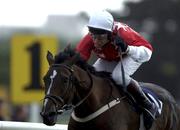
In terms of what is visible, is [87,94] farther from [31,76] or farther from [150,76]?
[150,76]

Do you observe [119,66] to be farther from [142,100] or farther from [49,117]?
[49,117]

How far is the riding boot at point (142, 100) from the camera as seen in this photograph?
327 inches

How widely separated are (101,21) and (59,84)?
2.85 ft

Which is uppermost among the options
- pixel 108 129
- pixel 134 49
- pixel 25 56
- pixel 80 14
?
pixel 134 49

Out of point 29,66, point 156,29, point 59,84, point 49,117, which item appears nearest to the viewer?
point 49,117

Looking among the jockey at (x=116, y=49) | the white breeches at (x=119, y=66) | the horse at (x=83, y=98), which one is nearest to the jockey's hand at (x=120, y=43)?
the jockey at (x=116, y=49)

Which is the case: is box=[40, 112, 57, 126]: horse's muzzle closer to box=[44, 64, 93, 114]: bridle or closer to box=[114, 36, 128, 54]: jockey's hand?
box=[44, 64, 93, 114]: bridle

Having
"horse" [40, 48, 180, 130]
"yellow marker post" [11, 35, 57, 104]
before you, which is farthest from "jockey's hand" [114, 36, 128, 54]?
"yellow marker post" [11, 35, 57, 104]

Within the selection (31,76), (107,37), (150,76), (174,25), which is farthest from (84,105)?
(174,25)

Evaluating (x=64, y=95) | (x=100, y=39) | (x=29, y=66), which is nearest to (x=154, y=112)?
(x=100, y=39)

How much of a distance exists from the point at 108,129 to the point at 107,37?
0.86 metres

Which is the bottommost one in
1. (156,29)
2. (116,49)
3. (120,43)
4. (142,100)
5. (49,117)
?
(156,29)

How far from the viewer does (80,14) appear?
49344 mm

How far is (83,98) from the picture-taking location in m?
7.71
